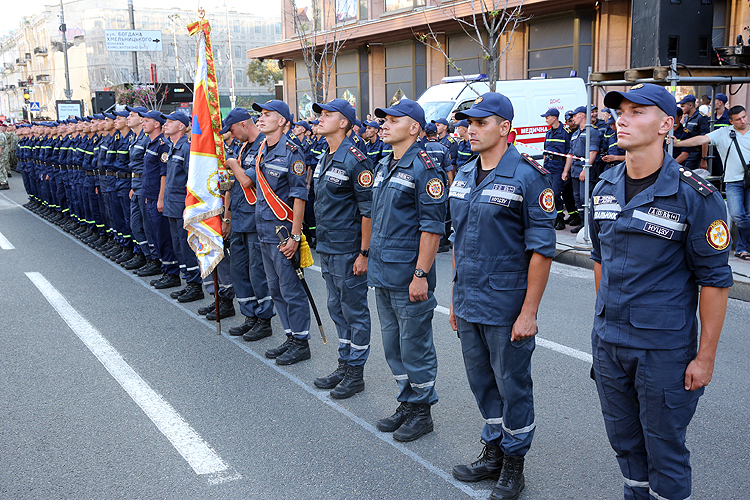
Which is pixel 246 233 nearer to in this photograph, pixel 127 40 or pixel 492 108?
pixel 492 108

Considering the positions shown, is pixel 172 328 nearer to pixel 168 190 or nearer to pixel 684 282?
pixel 168 190

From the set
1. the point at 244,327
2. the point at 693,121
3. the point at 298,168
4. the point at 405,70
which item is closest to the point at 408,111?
the point at 298,168

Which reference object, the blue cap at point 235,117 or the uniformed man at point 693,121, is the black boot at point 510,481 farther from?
the uniformed man at point 693,121

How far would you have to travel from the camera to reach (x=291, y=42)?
31875 mm

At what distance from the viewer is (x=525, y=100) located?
1392 cm

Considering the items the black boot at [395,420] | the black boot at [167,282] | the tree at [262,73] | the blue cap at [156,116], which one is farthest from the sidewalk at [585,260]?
the tree at [262,73]

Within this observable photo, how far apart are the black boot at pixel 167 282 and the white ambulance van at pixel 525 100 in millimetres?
7016

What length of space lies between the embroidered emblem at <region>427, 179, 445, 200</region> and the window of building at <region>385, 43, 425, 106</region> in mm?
22164

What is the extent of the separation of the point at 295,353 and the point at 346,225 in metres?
1.37

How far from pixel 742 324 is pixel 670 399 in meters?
4.47

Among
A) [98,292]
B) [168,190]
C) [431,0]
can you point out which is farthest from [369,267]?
[431,0]

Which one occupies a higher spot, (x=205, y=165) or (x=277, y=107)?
(x=277, y=107)

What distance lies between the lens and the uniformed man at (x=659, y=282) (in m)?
2.68

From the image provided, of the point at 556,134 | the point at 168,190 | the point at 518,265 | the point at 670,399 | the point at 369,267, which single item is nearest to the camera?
the point at 670,399
